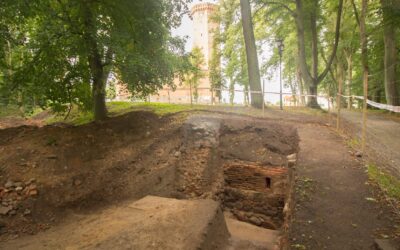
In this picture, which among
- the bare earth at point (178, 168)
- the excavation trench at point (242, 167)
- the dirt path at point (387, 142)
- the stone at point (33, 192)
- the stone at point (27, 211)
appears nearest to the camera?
the bare earth at point (178, 168)

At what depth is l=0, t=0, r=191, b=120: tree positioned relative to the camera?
8.38 meters

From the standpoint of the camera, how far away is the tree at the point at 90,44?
8383mm

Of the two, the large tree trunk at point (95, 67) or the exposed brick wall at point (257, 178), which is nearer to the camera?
the large tree trunk at point (95, 67)

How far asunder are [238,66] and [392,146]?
19.8 metres

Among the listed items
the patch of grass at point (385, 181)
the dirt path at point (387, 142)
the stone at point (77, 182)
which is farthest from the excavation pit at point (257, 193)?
the stone at point (77, 182)

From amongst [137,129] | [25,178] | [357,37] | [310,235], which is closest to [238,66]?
[357,37]

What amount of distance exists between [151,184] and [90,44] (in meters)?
4.54

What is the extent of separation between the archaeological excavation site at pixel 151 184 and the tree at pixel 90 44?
182 centimetres

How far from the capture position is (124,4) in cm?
870

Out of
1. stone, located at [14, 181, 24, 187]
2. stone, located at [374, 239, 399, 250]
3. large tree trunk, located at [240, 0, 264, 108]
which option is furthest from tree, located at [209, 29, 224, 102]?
stone, located at [374, 239, 399, 250]

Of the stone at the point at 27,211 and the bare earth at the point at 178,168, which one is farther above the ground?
the bare earth at the point at 178,168

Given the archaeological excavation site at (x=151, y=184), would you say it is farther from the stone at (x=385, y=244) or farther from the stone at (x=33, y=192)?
the stone at (x=385, y=244)

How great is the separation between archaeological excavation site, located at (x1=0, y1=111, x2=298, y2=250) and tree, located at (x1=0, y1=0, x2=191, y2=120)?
1.82 m

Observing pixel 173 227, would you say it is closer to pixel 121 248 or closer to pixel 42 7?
pixel 121 248
